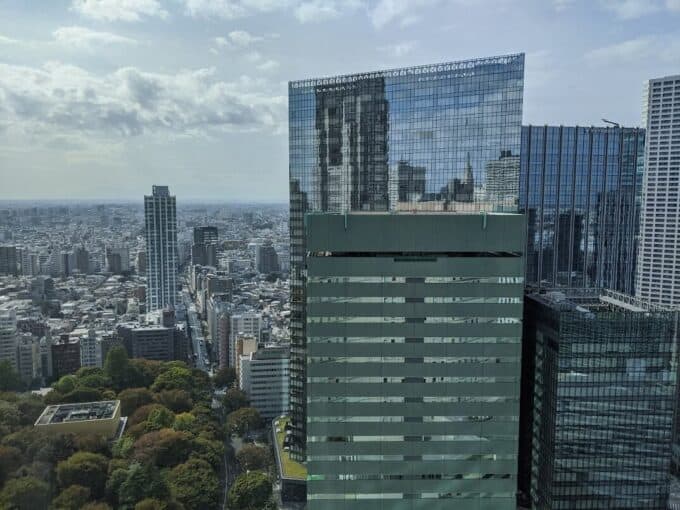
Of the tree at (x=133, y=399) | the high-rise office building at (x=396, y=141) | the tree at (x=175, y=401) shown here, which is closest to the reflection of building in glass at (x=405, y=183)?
the high-rise office building at (x=396, y=141)

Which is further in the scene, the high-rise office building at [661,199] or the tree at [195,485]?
the high-rise office building at [661,199]

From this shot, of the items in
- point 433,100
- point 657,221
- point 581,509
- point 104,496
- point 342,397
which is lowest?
point 104,496

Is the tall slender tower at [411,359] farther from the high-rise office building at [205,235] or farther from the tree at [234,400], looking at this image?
the high-rise office building at [205,235]

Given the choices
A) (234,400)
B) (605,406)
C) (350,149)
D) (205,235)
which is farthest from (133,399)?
(205,235)

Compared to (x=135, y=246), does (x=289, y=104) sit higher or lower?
higher

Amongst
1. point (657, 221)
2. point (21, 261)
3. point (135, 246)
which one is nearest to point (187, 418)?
point (21, 261)

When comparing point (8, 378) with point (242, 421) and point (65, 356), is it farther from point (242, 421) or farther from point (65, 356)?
point (242, 421)

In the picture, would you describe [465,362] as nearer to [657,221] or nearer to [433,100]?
[433,100]
